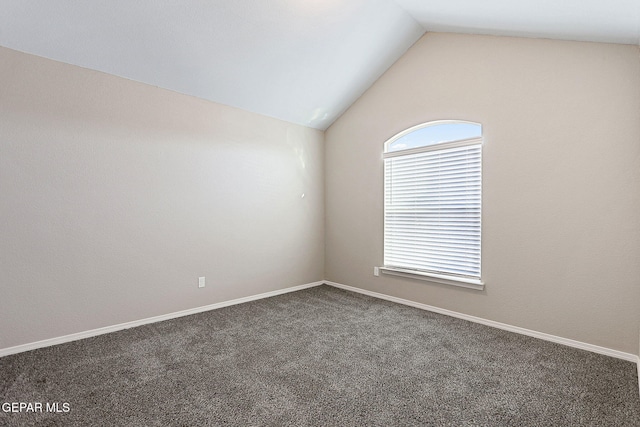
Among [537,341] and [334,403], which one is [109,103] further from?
[537,341]

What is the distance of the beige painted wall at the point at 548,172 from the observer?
8.43 ft

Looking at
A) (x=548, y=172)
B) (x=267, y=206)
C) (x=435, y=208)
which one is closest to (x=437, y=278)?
(x=435, y=208)

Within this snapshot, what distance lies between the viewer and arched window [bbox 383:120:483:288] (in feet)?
11.4

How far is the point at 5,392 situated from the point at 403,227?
12.6ft

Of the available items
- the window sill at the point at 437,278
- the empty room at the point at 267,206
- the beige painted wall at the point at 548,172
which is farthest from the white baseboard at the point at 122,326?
the beige painted wall at the point at 548,172

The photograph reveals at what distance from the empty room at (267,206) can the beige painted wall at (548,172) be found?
17 mm

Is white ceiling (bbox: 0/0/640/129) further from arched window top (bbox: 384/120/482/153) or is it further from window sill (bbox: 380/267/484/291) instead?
window sill (bbox: 380/267/484/291)

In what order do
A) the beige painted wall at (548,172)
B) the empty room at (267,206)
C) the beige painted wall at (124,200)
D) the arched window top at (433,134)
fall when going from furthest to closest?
the arched window top at (433,134) → the beige painted wall at (124,200) → the beige painted wall at (548,172) → the empty room at (267,206)


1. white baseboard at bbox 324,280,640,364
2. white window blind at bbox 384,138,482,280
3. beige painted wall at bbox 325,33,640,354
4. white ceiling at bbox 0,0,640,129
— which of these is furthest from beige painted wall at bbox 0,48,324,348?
beige painted wall at bbox 325,33,640,354

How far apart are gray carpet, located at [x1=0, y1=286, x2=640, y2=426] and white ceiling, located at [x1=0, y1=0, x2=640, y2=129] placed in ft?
8.15

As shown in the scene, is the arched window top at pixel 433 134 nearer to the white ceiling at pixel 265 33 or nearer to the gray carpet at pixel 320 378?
the white ceiling at pixel 265 33

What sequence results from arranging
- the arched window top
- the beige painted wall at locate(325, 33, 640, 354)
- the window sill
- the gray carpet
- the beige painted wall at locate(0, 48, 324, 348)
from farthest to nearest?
the arched window top → the window sill → the beige painted wall at locate(0, 48, 324, 348) → the beige painted wall at locate(325, 33, 640, 354) → the gray carpet

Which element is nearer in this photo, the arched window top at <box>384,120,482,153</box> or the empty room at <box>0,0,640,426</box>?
the empty room at <box>0,0,640,426</box>

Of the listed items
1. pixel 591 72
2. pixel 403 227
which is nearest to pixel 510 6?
pixel 591 72
